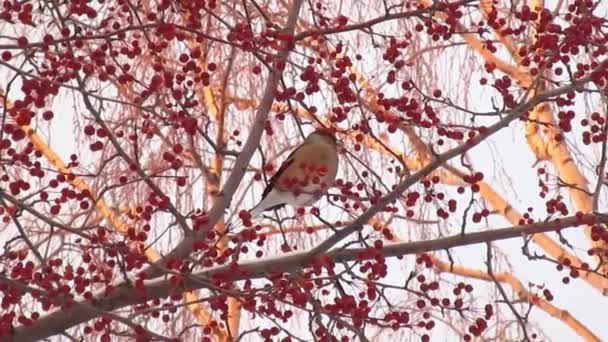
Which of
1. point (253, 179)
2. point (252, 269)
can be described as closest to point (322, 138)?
point (253, 179)

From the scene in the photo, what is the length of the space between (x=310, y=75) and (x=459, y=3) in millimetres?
225

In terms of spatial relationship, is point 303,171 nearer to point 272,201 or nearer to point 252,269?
point 272,201

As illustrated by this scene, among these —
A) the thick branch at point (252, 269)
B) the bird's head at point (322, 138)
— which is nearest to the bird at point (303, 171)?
the bird's head at point (322, 138)

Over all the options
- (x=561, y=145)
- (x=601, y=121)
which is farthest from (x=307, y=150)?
(x=561, y=145)

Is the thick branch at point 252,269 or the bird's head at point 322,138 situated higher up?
the bird's head at point 322,138

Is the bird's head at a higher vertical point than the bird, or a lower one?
higher

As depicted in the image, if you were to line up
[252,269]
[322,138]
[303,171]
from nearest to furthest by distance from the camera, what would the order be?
[252,269]
[303,171]
[322,138]

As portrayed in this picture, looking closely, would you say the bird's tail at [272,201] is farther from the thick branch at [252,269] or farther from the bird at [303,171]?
the thick branch at [252,269]

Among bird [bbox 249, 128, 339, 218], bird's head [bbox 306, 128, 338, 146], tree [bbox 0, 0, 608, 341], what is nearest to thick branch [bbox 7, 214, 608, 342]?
tree [bbox 0, 0, 608, 341]

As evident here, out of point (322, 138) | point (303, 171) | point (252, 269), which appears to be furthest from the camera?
point (322, 138)

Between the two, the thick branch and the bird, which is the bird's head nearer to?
the bird

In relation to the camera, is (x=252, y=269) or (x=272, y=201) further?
(x=272, y=201)

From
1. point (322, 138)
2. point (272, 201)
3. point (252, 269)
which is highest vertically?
point (322, 138)

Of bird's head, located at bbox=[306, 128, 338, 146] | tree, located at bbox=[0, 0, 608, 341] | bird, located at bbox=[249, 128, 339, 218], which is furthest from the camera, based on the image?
bird's head, located at bbox=[306, 128, 338, 146]
